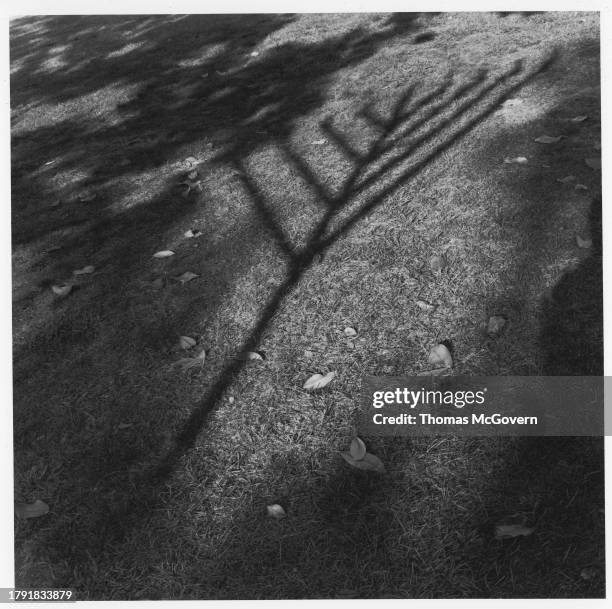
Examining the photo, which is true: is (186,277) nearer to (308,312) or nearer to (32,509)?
(308,312)

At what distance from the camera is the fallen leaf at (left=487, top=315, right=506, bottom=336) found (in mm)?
2152

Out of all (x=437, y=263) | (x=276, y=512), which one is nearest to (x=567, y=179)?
(x=437, y=263)

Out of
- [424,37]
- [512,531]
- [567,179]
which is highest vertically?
[424,37]

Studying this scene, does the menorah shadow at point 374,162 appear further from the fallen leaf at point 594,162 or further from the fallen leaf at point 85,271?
the fallen leaf at point 85,271

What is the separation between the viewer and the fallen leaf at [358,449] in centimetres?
186

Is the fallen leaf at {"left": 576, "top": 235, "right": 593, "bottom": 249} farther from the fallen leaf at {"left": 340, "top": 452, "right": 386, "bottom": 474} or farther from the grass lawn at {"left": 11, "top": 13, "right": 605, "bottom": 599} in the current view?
the fallen leaf at {"left": 340, "top": 452, "right": 386, "bottom": 474}

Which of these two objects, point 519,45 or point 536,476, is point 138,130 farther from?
point 536,476

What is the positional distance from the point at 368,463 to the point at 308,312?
2.41 ft

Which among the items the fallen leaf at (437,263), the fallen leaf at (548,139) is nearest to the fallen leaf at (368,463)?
the fallen leaf at (437,263)

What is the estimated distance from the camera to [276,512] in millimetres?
1761

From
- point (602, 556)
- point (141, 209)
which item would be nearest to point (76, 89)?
point (141, 209)

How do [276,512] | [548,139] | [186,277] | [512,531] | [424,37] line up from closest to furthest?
[512,531] → [276,512] → [186,277] → [548,139] → [424,37]

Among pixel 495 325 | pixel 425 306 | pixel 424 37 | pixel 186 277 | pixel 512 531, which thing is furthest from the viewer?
pixel 424 37

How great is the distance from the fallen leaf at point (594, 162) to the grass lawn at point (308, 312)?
0.03 meters
